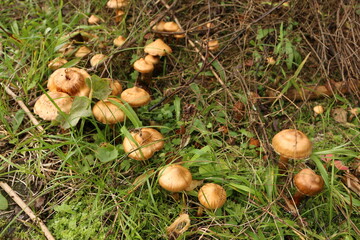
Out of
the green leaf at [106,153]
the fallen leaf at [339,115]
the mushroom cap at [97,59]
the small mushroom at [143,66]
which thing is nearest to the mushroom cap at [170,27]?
the small mushroom at [143,66]

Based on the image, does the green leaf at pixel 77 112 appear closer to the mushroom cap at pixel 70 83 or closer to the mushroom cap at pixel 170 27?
the mushroom cap at pixel 70 83

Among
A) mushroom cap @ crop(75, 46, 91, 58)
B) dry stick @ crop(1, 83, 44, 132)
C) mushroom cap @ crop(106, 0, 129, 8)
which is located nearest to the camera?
dry stick @ crop(1, 83, 44, 132)

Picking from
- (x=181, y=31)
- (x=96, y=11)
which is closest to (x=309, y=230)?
(x=181, y=31)

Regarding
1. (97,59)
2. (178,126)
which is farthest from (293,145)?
(97,59)

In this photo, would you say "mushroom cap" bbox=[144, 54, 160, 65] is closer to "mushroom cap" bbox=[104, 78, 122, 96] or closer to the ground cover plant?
the ground cover plant

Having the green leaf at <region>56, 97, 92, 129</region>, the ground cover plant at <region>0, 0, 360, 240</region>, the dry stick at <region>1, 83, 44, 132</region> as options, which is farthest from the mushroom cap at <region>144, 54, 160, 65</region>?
the dry stick at <region>1, 83, 44, 132</region>

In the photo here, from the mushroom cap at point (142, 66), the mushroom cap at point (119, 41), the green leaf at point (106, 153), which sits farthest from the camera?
the mushroom cap at point (119, 41)

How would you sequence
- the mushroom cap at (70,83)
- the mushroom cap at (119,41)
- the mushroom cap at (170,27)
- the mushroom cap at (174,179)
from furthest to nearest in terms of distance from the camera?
the mushroom cap at (170,27), the mushroom cap at (119,41), the mushroom cap at (70,83), the mushroom cap at (174,179)
